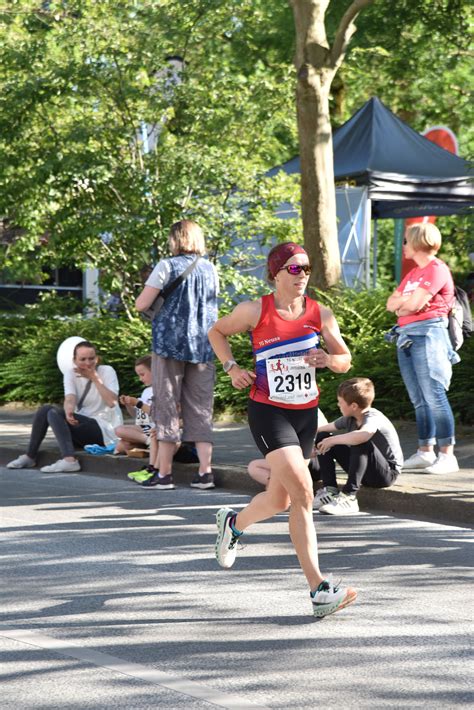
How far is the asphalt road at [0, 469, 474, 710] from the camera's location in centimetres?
480

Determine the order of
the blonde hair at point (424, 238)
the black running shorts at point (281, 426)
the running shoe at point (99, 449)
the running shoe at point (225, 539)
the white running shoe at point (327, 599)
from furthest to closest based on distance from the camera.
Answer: the running shoe at point (99, 449), the blonde hair at point (424, 238), the running shoe at point (225, 539), the black running shorts at point (281, 426), the white running shoe at point (327, 599)

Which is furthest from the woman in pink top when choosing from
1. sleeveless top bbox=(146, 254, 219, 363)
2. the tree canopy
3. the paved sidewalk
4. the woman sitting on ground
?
the tree canopy

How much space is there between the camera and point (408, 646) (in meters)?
5.37

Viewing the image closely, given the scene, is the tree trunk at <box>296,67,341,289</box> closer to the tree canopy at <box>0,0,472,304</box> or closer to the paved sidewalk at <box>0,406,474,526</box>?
the tree canopy at <box>0,0,472,304</box>

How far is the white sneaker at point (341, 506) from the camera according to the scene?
8734 millimetres

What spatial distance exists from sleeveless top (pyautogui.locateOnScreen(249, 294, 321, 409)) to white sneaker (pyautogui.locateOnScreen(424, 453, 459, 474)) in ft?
11.9

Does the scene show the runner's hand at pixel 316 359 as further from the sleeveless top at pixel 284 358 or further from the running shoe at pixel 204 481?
the running shoe at pixel 204 481

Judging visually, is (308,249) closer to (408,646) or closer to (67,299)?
(67,299)

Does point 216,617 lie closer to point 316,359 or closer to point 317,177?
point 316,359

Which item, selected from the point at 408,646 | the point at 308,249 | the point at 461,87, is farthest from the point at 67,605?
the point at 461,87

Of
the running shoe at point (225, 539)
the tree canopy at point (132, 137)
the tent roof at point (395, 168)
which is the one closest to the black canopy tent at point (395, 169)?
the tent roof at point (395, 168)

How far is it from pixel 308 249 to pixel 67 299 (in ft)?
16.4

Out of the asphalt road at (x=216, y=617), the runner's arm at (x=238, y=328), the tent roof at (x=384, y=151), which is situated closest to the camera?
the asphalt road at (x=216, y=617)

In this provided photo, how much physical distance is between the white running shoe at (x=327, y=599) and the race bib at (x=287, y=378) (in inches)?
36.7
